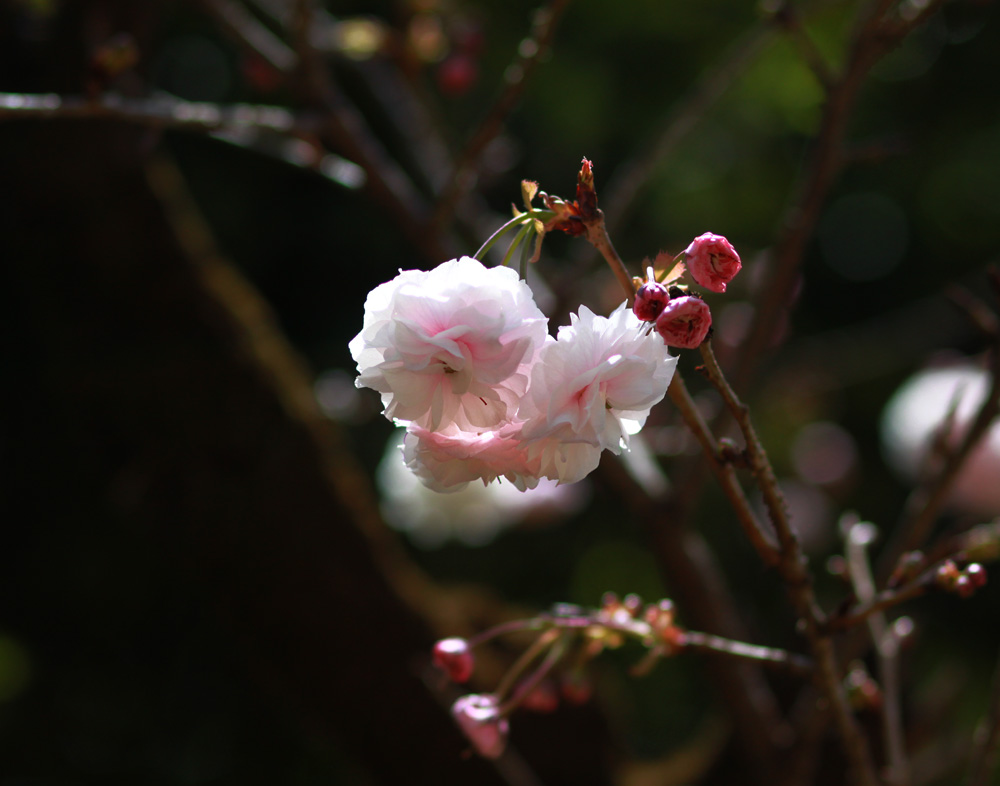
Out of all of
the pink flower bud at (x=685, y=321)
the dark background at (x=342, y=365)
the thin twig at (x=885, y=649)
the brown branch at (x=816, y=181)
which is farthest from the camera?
the dark background at (x=342, y=365)

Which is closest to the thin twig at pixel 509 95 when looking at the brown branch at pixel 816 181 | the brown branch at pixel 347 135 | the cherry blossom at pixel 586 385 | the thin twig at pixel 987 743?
the brown branch at pixel 347 135

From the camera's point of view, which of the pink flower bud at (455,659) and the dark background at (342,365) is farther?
the dark background at (342,365)

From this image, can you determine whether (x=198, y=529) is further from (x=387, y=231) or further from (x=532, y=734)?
(x=387, y=231)

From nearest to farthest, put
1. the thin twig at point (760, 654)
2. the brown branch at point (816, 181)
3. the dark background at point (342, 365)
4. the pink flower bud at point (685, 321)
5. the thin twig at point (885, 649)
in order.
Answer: the pink flower bud at point (685, 321) < the thin twig at point (760, 654) < the thin twig at point (885, 649) < the brown branch at point (816, 181) < the dark background at point (342, 365)

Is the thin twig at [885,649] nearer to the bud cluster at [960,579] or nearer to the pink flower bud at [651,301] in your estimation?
the bud cluster at [960,579]

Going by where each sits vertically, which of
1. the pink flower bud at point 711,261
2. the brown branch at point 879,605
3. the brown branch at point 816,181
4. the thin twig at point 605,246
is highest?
the brown branch at point 816,181

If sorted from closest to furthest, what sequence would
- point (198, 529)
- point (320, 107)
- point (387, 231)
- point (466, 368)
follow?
point (466, 368)
point (320, 107)
point (198, 529)
point (387, 231)

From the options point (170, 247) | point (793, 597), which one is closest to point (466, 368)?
point (793, 597)
